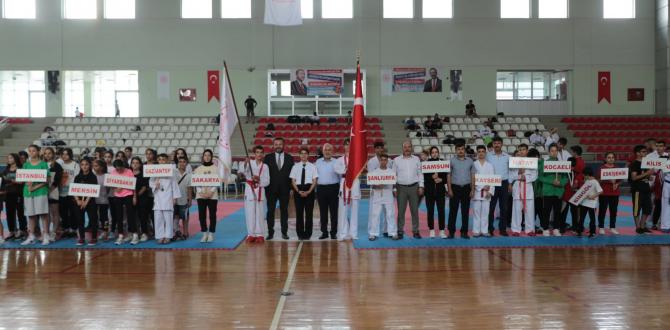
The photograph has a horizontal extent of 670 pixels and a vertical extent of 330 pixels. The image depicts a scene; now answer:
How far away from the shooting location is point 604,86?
2506 cm

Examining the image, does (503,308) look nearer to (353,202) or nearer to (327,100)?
(353,202)

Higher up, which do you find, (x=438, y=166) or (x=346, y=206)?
(x=438, y=166)

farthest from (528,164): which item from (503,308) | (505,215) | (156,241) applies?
(156,241)

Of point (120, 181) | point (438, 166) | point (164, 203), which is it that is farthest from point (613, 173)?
point (120, 181)

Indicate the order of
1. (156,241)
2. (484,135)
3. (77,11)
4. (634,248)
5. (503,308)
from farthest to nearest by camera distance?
(77,11)
(484,135)
(156,241)
(634,248)
(503,308)

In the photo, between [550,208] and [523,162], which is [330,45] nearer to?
[523,162]

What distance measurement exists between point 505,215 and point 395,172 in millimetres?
2026

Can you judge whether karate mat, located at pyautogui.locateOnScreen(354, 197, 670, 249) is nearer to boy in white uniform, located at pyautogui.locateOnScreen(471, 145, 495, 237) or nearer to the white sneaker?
boy in white uniform, located at pyautogui.locateOnScreen(471, 145, 495, 237)

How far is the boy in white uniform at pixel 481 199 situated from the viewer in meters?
9.23

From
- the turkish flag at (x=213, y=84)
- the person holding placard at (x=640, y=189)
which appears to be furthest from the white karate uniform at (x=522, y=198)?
the turkish flag at (x=213, y=84)

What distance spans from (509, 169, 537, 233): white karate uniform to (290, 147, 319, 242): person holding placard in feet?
10.9

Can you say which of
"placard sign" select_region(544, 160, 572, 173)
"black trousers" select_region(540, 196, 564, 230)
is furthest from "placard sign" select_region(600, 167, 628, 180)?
"black trousers" select_region(540, 196, 564, 230)

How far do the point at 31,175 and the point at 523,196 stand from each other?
25.5ft

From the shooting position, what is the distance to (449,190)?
9.17 m
